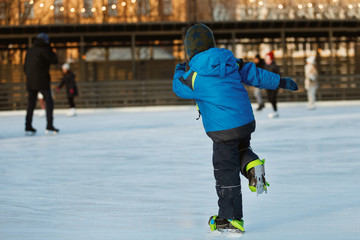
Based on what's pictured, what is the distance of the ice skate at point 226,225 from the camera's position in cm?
412

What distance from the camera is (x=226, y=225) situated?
4168 millimetres

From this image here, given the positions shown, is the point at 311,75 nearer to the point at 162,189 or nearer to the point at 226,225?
the point at 162,189

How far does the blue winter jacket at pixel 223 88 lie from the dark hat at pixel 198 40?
1.7 inches

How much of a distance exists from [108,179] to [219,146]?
270 cm

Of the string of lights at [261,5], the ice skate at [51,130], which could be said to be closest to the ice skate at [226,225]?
the ice skate at [51,130]

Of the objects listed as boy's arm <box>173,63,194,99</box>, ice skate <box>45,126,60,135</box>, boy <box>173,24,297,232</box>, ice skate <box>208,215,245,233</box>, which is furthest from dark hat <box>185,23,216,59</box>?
ice skate <box>45,126,60,135</box>

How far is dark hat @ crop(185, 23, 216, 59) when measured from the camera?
Answer: 413 centimetres

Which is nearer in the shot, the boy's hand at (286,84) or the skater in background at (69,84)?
the boy's hand at (286,84)

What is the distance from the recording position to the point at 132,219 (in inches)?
184

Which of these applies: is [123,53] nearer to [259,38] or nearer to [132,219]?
[259,38]

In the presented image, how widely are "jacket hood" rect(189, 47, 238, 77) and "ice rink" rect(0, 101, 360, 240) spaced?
2.91ft

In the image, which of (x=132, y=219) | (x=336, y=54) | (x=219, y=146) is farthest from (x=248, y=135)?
(x=336, y=54)

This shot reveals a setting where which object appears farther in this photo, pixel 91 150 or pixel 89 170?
pixel 91 150

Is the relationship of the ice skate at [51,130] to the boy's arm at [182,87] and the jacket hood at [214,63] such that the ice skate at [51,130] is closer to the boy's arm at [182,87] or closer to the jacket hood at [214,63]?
the boy's arm at [182,87]
